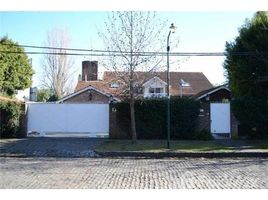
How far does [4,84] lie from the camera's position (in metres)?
32.7

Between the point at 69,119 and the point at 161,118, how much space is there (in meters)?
5.73

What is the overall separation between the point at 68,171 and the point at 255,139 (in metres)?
15.0

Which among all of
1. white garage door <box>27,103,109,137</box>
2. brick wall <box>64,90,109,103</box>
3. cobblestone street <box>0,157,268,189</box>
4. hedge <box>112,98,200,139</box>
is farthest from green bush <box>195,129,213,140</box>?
brick wall <box>64,90,109,103</box>

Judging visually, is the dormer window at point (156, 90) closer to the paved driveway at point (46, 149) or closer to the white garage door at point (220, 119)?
the white garage door at point (220, 119)

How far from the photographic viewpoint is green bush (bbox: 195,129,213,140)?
83.0 feet

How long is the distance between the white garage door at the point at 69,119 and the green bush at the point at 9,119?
1042mm

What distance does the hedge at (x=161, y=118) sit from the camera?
25.4 m

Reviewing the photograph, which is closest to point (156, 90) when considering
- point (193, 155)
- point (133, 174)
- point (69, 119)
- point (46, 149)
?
point (69, 119)

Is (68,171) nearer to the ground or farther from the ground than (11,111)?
nearer to the ground

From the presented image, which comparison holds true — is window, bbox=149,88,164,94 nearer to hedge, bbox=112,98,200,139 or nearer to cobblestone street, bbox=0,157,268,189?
hedge, bbox=112,98,200,139

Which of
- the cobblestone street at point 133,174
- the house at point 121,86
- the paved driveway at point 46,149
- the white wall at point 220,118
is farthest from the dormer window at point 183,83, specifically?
the cobblestone street at point 133,174
